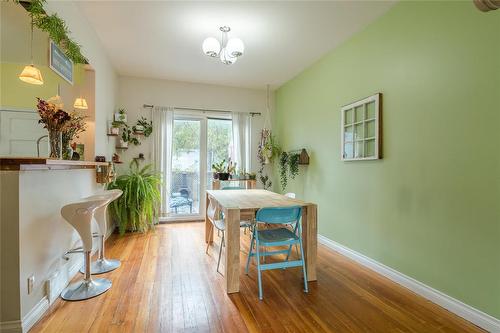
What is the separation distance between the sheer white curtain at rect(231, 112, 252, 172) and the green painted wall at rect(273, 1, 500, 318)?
2.08 meters

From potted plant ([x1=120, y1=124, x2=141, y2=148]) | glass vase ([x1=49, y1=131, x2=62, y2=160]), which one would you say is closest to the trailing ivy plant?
glass vase ([x1=49, y1=131, x2=62, y2=160])

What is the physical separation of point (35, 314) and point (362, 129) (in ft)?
10.8

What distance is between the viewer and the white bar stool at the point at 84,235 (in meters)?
1.91

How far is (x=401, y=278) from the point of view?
2.31 metres

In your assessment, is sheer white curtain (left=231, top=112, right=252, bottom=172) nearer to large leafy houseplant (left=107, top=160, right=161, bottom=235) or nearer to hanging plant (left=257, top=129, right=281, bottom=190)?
hanging plant (left=257, top=129, right=281, bottom=190)

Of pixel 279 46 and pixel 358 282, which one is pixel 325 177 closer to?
pixel 358 282

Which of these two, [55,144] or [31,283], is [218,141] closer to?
[55,144]

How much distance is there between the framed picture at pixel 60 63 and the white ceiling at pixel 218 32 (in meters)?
0.60

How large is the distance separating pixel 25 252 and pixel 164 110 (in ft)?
10.9

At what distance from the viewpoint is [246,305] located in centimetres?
194

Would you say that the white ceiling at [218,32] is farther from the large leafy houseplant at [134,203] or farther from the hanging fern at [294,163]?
the large leafy houseplant at [134,203]

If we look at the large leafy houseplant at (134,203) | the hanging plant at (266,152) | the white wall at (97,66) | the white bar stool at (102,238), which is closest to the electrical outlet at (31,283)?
the white bar stool at (102,238)

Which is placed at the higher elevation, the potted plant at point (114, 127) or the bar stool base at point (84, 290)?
the potted plant at point (114, 127)

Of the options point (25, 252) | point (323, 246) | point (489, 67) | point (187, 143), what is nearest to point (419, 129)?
point (489, 67)
